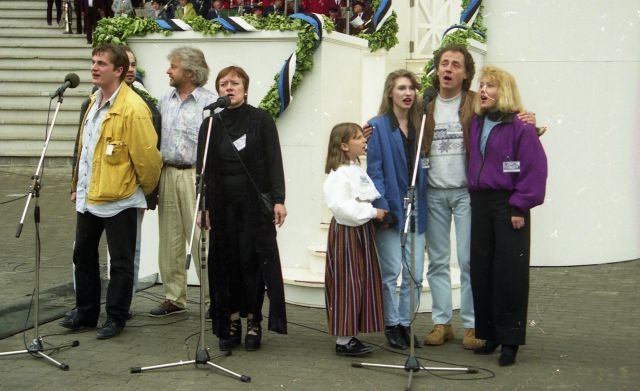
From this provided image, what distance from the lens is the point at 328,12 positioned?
15.0 metres

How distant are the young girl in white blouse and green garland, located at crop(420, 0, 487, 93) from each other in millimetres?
2821

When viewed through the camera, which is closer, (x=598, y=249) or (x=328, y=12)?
(x=598, y=249)

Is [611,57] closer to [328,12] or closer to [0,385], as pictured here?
[328,12]

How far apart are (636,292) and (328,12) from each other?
6.89m

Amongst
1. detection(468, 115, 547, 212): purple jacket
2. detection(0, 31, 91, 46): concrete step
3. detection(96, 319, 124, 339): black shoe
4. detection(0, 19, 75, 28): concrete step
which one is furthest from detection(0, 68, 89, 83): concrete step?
detection(468, 115, 547, 212): purple jacket

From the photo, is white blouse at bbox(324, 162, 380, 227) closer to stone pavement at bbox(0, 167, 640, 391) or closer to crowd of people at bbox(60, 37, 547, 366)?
crowd of people at bbox(60, 37, 547, 366)

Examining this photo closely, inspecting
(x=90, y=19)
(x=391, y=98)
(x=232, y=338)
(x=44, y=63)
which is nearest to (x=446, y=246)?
(x=391, y=98)

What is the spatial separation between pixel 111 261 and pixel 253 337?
49.0 inches

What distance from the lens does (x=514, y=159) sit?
279 inches

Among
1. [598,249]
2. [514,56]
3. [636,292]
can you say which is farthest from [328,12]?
[636,292]

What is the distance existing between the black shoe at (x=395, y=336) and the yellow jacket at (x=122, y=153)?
2.06m

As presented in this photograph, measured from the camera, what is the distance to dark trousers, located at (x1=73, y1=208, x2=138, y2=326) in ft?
26.0

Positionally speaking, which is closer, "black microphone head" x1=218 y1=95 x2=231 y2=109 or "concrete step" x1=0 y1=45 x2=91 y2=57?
"black microphone head" x1=218 y1=95 x2=231 y2=109

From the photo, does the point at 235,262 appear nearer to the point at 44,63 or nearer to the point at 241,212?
the point at 241,212
